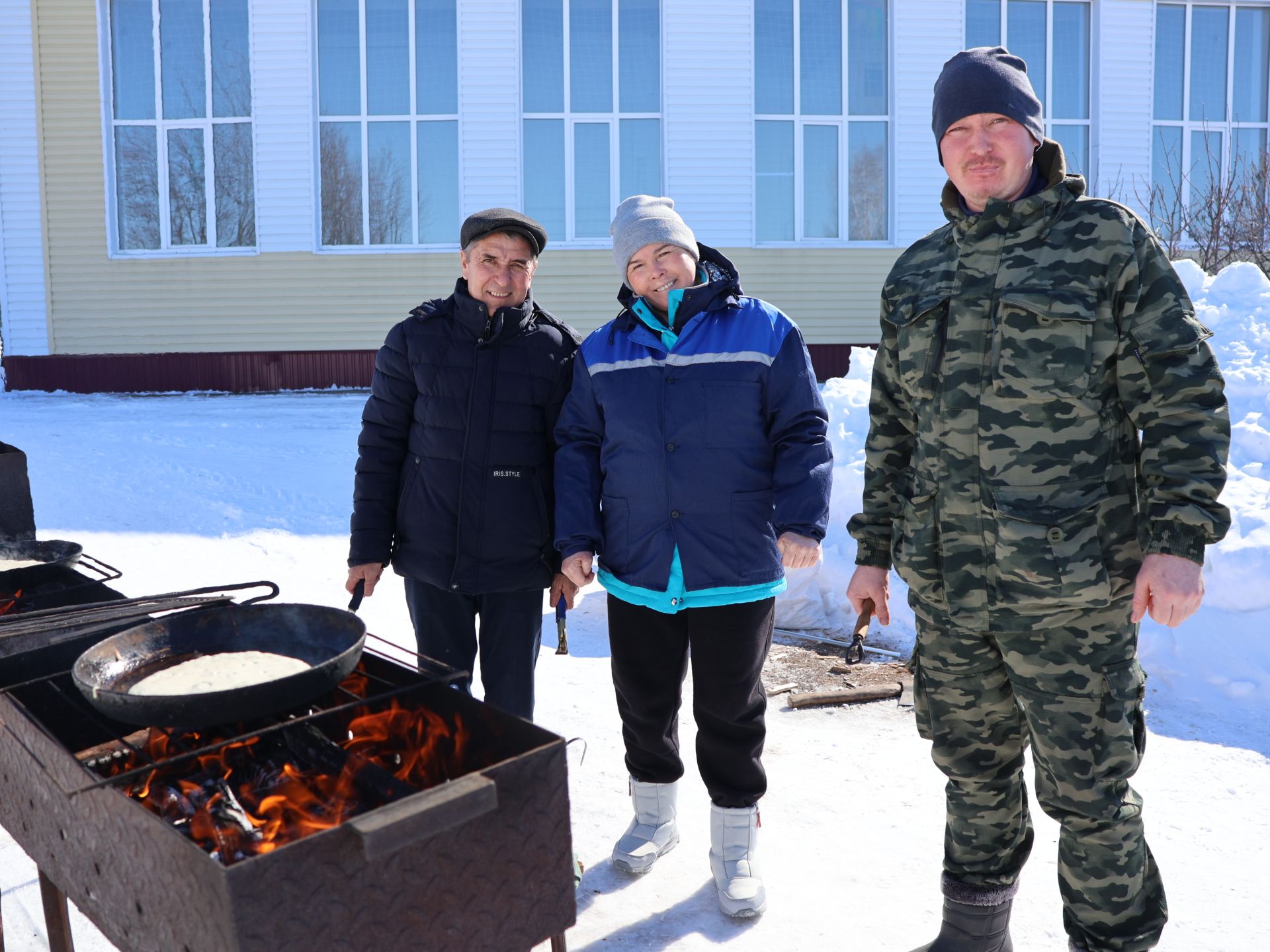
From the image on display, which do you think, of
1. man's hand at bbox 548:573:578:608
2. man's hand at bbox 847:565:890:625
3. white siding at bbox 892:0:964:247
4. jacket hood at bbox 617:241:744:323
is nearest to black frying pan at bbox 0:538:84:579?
man's hand at bbox 548:573:578:608

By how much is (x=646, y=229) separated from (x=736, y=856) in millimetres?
1799

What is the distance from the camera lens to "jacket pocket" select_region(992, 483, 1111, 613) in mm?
2195

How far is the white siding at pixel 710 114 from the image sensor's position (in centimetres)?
1248

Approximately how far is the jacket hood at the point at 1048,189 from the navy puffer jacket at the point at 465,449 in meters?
1.36

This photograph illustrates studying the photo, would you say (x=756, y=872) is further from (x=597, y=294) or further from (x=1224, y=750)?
(x=597, y=294)

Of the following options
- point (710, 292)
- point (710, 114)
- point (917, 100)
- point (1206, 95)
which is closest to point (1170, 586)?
point (710, 292)

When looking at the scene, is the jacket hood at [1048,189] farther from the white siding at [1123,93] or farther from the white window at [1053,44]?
the white siding at [1123,93]

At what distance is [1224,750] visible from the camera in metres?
3.85

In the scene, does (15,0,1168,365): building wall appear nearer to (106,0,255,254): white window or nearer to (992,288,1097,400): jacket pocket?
(106,0,255,254): white window

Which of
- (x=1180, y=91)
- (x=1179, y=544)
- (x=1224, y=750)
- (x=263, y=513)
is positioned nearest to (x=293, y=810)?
(x=1179, y=544)

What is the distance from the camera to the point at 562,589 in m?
3.19

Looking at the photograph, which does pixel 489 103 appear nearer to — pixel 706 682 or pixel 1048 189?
pixel 706 682

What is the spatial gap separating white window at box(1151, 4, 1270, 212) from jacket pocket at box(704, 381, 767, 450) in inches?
522

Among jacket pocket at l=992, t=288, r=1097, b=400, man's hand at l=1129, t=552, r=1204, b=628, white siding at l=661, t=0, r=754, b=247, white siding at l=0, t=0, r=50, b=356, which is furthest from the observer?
white siding at l=0, t=0, r=50, b=356
